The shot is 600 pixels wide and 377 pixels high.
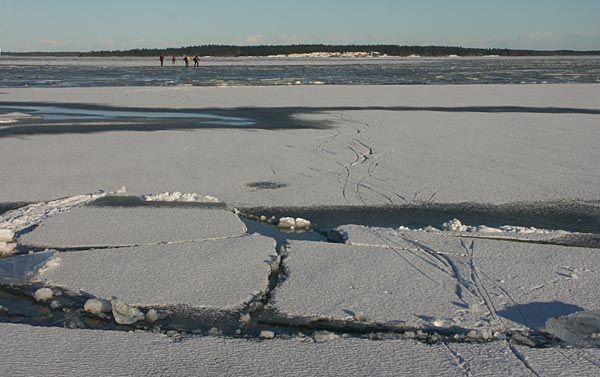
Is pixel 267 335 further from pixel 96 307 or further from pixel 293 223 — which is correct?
pixel 293 223

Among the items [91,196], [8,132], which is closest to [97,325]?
[91,196]

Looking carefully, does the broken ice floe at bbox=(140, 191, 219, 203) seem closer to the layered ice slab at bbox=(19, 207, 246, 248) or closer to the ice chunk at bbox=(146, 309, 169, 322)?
the layered ice slab at bbox=(19, 207, 246, 248)

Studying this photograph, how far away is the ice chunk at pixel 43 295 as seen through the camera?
11.5 feet

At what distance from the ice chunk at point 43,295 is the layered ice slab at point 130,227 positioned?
3.07 feet

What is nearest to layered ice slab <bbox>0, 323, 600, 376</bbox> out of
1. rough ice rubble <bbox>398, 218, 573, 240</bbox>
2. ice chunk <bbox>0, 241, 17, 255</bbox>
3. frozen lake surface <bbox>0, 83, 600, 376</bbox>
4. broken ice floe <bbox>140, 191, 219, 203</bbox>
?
frozen lake surface <bbox>0, 83, 600, 376</bbox>

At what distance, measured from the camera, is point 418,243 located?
4430mm

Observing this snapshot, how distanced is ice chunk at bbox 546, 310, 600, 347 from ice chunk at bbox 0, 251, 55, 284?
9.99 ft

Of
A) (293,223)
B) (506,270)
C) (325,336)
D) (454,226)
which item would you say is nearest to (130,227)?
(293,223)

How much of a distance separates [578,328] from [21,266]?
3.35 m

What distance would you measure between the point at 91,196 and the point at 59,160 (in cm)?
214

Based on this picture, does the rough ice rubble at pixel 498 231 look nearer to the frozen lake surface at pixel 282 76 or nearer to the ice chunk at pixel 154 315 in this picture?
the ice chunk at pixel 154 315

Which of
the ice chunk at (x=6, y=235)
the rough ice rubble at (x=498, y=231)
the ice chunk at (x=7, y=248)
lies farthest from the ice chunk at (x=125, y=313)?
the rough ice rubble at (x=498, y=231)

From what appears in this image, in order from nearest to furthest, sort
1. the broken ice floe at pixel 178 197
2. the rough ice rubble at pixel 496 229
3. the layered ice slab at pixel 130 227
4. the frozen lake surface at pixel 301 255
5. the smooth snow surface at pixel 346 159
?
the frozen lake surface at pixel 301 255 < the layered ice slab at pixel 130 227 < the rough ice rubble at pixel 496 229 < the broken ice floe at pixel 178 197 < the smooth snow surface at pixel 346 159

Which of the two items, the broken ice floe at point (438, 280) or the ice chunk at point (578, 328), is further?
the broken ice floe at point (438, 280)
